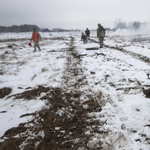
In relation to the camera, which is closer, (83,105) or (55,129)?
(55,129)

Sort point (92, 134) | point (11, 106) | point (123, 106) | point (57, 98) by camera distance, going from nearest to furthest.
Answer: point (92, 134) → point (123, 106) → point (11, 106) → point (57, 98)

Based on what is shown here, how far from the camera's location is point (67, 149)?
160 cm

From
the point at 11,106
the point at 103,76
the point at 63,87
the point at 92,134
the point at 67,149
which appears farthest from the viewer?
the point at 103,76

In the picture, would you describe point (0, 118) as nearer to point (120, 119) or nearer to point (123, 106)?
point (120, 119)

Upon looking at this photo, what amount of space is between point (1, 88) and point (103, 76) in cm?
331

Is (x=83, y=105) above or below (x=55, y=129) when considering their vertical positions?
above

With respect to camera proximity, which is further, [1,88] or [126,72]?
[126,72]

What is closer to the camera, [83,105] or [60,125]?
[60,125]

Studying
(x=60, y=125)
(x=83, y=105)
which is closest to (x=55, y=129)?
(x=60, y=125)

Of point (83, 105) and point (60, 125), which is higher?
point (83, 105)

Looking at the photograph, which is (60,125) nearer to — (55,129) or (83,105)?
(55,129)

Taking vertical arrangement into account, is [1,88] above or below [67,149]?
above

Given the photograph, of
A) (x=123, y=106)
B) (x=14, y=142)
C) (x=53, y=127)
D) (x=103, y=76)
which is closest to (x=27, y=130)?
(x=14, y=142)

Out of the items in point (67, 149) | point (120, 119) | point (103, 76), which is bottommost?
point (67, 149)
